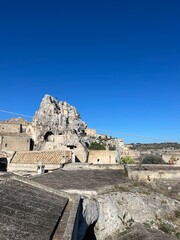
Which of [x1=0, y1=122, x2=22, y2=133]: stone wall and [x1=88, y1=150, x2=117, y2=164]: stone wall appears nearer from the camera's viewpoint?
[x1=88, y1=150, x2=117, y2=164]: stone wall

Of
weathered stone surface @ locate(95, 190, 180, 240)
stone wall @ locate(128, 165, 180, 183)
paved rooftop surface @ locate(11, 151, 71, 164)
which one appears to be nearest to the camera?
weathered stone surface @ locate(95, 190, 180, 240)

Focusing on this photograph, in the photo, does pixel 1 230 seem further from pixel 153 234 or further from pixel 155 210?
pixel 155 210

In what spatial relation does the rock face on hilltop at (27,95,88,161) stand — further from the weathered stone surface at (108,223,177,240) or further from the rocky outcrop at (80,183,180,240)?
the weathered stone surface at (108,223,177,240)

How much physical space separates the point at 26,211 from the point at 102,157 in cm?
3542

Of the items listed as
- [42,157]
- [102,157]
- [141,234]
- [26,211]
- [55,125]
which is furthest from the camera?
[55,125]

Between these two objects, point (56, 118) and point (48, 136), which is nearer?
point (48, 136)

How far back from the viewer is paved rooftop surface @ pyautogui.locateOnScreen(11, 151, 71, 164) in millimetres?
34691

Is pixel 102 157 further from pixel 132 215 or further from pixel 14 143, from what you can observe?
pixel 132 215

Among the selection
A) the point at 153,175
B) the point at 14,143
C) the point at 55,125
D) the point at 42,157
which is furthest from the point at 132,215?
the point at 55,125

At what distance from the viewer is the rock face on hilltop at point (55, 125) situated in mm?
58906

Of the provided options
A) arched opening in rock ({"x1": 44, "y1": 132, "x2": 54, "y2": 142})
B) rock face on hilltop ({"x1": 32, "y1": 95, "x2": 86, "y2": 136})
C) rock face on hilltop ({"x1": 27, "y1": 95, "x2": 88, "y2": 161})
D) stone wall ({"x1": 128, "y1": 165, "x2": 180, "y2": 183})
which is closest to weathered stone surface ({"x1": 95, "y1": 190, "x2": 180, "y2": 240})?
stone wall ({"x1": 128, "y1": 165, "x2": 180, "y2": 183})

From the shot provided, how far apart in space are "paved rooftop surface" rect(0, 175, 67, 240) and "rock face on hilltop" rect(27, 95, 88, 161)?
134 ft

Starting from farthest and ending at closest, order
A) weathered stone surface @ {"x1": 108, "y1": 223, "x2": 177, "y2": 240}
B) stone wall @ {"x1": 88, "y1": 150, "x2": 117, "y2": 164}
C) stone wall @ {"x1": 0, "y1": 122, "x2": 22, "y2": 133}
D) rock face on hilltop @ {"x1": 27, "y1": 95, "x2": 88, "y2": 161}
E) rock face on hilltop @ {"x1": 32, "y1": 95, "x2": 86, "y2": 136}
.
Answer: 1. rock face on hilltop @ {"x1": 32, "y1": 95, "x2": 86, "y2": 136}
2. stone wall @ {"x1": 0, "y1": 122, "x2": 22, "y2": 133}
3. rock face on hilltop @ {"x1": 27, "y1": 95, "x2": 88, "y2": 161}
4. stone wall @ {"x1": 88, "y1": 150, "x2": 117, "y2": 164}
5. weathered stone surface @ {"x1": 108, "y1": 223, "x2": 177, "y2": 240}

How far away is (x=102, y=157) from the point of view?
44875 millimetres
